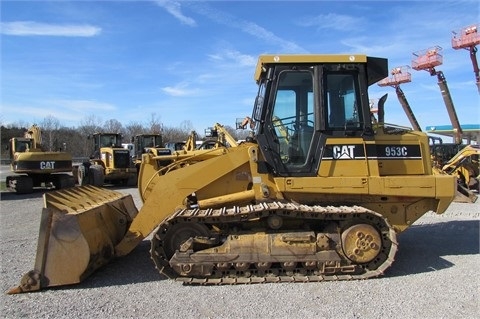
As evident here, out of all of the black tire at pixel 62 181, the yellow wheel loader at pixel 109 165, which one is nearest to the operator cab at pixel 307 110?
the yellow wheel loader at pixel 109 165

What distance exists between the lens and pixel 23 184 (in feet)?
63.5

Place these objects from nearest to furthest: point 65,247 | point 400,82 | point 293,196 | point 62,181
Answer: point 65,247
point 293,196
point 62,181
point 400,82

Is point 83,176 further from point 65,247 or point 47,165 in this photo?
point 65,247

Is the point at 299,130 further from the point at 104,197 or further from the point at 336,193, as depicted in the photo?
the point at 104,197

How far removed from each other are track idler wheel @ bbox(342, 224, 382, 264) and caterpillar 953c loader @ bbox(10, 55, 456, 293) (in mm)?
14

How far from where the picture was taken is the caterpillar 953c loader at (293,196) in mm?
5848

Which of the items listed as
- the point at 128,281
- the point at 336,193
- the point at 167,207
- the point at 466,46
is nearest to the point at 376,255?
the point at 336,193

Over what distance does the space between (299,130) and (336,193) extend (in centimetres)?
107

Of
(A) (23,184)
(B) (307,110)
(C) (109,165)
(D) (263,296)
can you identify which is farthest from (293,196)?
(C) (109,165)

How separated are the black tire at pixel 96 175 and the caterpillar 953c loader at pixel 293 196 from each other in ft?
46.6

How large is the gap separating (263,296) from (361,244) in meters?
1.63

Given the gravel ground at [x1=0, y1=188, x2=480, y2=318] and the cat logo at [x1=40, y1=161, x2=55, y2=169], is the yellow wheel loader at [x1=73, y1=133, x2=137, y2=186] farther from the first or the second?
the gravel ground at [x1=0, y1=188, x2=480, y2=318]

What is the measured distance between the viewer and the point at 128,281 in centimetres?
588

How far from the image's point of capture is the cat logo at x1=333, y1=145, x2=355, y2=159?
6.23m
